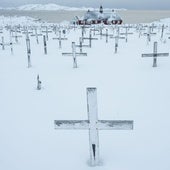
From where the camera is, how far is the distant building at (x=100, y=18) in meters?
51.8

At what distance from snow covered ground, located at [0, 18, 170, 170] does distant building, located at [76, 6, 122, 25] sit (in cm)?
3996

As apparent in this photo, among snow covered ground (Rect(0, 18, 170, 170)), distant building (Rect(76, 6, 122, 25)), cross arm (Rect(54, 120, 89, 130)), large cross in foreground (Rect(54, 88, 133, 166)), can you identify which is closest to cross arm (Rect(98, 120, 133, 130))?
large cross in foreground (Rect(54, 88, 133, 166))

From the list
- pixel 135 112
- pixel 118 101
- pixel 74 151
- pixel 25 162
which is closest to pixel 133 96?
pixel 118 101

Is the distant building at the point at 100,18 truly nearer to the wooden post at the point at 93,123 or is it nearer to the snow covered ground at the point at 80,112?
the snow covered ground at the point at 80,112

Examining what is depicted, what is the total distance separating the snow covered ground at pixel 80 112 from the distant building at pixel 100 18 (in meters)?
40.0

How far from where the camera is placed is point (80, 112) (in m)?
6.89

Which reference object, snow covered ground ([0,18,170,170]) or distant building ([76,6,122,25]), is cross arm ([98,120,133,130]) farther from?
distant building ([76,6,122,25])

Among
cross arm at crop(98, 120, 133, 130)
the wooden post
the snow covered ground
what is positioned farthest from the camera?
the snow covered ground

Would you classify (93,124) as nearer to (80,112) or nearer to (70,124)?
(70,124)

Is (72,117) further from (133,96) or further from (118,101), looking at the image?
(133,96)

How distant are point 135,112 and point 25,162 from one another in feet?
9.95

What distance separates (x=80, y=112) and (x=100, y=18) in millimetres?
47645

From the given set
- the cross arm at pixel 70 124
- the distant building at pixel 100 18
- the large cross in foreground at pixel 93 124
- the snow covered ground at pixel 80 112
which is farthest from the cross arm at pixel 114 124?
the distant building at pixel 100 18

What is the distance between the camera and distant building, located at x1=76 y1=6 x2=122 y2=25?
51812 millimetres
